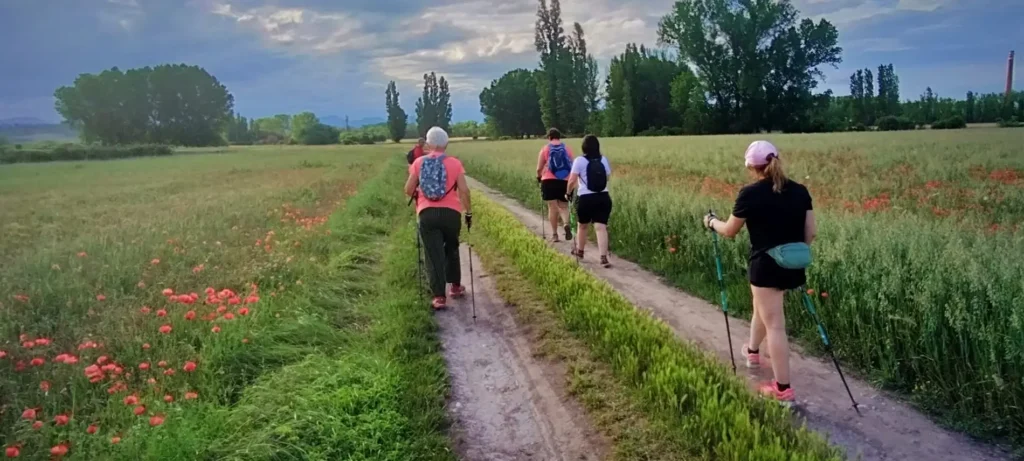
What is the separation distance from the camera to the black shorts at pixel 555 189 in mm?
11477

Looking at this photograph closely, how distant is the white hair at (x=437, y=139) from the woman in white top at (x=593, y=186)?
9.61ft

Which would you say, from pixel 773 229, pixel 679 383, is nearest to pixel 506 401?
pixel 679 383

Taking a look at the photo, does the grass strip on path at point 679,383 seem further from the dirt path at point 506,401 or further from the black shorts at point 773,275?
the black shorts at point 773,275

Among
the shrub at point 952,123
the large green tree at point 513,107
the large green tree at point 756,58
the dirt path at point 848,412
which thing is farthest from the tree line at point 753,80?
the dirt path at point 848,412

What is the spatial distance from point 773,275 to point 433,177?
165 inches

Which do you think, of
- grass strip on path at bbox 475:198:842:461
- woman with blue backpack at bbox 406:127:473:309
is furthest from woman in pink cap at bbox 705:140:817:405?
woman with blue backpack at bbox 406:127:473:309

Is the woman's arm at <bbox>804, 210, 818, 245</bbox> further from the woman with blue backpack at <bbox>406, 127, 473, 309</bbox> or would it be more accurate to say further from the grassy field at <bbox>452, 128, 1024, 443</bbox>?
the woman with blue backpack at <bbox>406, 127, 473, 309</bbox>

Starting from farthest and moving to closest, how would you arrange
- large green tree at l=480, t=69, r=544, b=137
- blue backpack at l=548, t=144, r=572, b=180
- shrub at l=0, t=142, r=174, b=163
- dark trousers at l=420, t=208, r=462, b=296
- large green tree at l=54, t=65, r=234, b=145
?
large green tree at l=480, t=69, r=544, b=137 → large green tree at l=54, t=65, r=234, b=145 → shrub at l=0, t=142, r=174, b=163 → blue backpack at l=548, t=144, r=572, b=180 → dark trousers at l=420, t=208, r=462, b=296

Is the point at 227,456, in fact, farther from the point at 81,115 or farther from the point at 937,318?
the point at 81,115

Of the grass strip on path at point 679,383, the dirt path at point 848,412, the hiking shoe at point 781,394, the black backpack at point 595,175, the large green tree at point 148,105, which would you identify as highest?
the large green tree at point 148,105

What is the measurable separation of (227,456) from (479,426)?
1.76m

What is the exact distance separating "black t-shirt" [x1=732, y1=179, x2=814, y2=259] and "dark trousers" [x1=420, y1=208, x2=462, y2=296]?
12.8 ft

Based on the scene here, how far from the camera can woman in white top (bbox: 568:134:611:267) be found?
374 inches

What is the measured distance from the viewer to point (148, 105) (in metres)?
30.4
